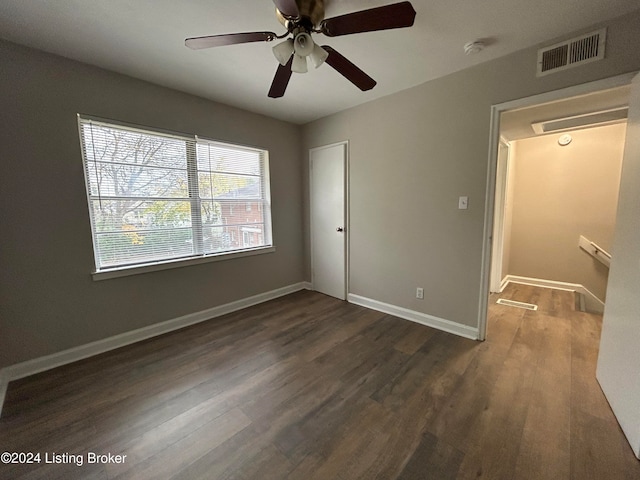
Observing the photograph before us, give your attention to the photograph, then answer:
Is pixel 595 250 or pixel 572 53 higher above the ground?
pixel 572 53

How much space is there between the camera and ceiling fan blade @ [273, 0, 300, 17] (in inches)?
46.6

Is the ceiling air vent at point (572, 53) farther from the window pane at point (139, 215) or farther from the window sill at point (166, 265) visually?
the window pane at point (139, 215)

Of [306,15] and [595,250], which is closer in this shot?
[306,15]

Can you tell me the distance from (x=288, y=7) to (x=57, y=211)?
2384 mm

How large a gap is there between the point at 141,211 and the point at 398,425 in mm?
2854

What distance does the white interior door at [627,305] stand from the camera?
1.41 meters

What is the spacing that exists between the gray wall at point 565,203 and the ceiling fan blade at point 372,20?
4149 mm

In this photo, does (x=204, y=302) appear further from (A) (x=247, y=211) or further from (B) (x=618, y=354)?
(B) (x=618, y=354)

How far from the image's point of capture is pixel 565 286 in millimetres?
3951

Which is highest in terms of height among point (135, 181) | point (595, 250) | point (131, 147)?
point (131, 147)

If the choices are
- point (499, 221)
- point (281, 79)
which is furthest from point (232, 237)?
point (499, 221)

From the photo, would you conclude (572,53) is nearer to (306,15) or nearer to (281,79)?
(306,15)

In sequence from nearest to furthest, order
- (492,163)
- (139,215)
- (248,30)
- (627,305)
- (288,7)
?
(288,7) → (627,305) → (248,30) → (492,163) → (139,215)

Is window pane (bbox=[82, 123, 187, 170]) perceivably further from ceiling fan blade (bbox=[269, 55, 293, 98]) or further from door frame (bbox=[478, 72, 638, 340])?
door frame (bbox=[478, 72, 638, 340])
